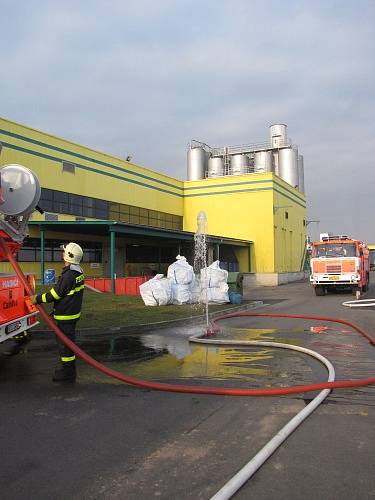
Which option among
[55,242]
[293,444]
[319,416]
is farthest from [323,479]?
[55,242]

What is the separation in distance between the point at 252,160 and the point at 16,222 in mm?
41648

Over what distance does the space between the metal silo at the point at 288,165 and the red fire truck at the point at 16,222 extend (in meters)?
41.5

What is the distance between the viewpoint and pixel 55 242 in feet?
89.7

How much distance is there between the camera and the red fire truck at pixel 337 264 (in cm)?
2427

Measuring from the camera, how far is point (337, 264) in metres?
24.6

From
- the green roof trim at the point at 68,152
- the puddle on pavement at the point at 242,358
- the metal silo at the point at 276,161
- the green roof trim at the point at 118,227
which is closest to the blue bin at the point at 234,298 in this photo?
the green roof trim at the point at 118,227

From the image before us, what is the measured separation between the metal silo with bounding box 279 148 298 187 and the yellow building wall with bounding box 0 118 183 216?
11.5 meters

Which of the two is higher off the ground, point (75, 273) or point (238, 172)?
point (238, 172)

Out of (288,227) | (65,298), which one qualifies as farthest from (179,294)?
(288,227)

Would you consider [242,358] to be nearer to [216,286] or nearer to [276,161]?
[216,286]

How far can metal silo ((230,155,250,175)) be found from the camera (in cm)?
4728

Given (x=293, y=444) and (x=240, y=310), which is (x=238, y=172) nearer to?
(x=240, y=310)

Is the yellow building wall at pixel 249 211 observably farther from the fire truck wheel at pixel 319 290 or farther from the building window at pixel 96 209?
the fire truck wheel at pixel 319 290

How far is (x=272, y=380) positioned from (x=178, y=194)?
120ft
